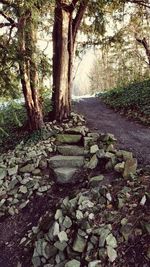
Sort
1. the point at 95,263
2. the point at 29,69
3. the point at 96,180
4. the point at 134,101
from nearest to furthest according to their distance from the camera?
the point at 95,263 → the point at 96,180 → the point at 29,69 → the point at 134,101

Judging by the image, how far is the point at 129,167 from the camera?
212 inches

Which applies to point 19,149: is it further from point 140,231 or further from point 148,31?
point 148,31

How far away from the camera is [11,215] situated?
571 cm

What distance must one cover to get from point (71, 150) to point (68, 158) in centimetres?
33

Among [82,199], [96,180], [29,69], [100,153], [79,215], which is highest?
[29,69]

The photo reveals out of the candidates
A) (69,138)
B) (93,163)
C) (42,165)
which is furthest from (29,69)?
(93,163)

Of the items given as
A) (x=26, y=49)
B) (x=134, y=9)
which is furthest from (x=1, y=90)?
(x=134, y=9)

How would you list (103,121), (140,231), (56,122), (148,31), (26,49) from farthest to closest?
(148,31)
(103,121)
(56,122)
(26,49)
(140,231)

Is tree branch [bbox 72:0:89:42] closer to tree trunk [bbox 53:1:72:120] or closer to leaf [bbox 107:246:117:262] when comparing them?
tree trunk [bbox 53:1:72:120]

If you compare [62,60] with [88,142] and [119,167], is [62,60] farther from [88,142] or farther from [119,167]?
[119,167]

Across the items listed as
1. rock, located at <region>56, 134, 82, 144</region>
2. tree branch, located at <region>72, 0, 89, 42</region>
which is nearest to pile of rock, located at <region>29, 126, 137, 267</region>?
rock, located at <region>56, 134, 82, 144</region>

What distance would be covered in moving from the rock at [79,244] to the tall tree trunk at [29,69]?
12.1ft

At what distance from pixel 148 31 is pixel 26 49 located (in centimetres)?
1069

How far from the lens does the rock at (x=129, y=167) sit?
17.4 ft
